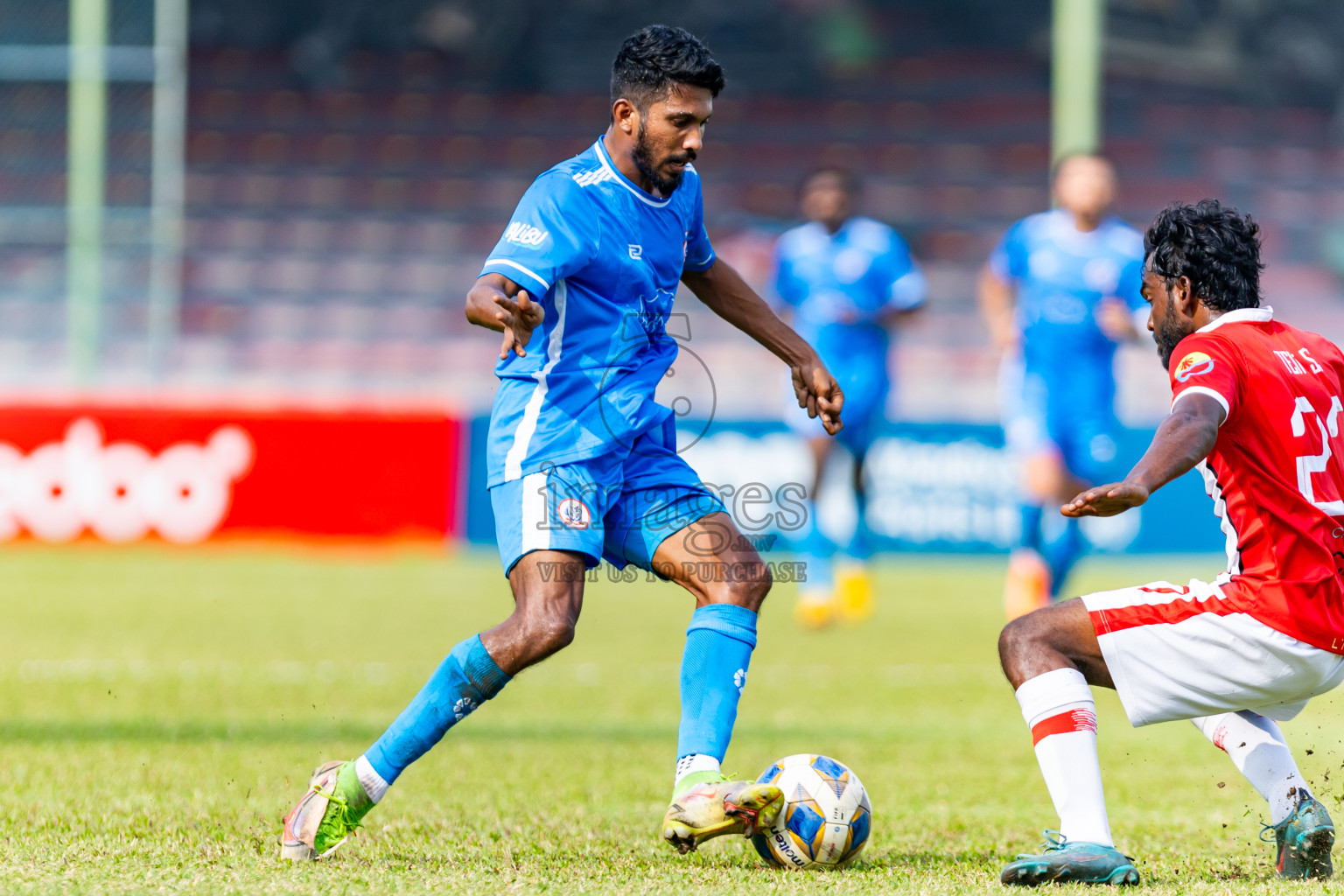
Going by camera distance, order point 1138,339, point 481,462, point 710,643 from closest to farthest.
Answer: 1. point 710,643
2. point 1138,339
3. point 481,462

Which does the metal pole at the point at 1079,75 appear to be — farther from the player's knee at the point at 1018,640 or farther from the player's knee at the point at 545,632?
the player's knee at the point at 545,632

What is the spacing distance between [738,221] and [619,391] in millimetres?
13574

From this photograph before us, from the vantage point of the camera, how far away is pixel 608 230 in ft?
12.9

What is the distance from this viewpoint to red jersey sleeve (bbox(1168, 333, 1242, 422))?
3.38m

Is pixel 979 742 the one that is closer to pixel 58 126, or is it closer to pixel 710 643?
pixel 710 643

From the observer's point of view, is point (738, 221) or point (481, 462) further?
point (738, 221)

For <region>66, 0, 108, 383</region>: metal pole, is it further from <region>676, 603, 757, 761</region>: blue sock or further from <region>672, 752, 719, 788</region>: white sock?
Answer: <region>672, 752, 719, 788</region>: white sock

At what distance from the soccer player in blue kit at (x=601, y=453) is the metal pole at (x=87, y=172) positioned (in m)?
10.4

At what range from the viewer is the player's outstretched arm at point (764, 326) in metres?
4.23

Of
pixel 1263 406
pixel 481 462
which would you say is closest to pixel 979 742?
pixel 1263 406

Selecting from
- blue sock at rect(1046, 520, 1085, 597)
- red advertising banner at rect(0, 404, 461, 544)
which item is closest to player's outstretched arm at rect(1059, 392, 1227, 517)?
blue sock at rect(1046, 520, 1085, 597)

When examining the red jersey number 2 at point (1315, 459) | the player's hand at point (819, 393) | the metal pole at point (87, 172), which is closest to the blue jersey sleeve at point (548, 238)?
the player's hand at point (819, 393)

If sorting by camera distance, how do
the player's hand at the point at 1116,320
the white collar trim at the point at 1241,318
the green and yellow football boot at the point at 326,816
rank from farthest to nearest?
the player's hand at the point at 1116,320 → the green and yellow football boot at the point at 326,816 → the white collar trim at the point at 1241,318

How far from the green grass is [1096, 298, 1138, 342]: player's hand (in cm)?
172
